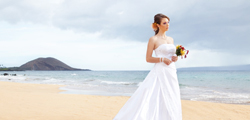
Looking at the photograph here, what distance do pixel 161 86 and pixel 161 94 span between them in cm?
12

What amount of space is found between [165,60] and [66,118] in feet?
12.3

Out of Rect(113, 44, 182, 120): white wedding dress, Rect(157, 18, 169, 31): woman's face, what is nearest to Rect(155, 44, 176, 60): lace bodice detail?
Rect(113, 44, 182, 120): white wedding dress

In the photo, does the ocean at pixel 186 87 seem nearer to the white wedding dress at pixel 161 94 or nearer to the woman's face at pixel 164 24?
the white wedding dress at pixel 161 94

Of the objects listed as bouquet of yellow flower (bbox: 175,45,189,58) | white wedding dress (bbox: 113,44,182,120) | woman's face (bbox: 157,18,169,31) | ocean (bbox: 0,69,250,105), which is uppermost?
woman's face (bbox: 157,18,169,31)

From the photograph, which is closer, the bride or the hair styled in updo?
the bride

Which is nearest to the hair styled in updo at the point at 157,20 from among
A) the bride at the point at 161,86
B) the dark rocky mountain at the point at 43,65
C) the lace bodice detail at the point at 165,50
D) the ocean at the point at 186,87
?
the bride at the point at 161,86

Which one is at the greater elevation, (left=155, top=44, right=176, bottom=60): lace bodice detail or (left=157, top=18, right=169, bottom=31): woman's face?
(left=157, top=18, right=169, bottom=31): woman's face

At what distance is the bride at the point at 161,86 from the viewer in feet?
10.7

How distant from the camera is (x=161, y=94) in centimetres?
330

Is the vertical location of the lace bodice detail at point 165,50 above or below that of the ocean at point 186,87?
above

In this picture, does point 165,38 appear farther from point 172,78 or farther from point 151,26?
point 172,78

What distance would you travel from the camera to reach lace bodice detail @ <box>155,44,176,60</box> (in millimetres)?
3258

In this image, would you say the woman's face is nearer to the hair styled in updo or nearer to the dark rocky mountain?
the hair styled in updo

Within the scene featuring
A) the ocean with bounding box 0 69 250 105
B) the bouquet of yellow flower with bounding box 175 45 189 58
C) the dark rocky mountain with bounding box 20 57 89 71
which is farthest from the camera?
the dark rocky mountain with bounding box 20 57 89 71
